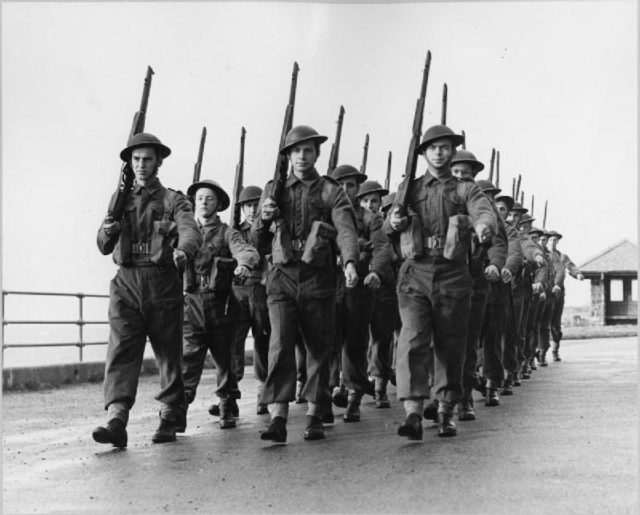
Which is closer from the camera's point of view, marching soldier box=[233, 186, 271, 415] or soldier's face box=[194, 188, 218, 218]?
soldier's face box=[194, 188, 218, 218]

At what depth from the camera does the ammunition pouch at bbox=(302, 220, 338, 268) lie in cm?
675

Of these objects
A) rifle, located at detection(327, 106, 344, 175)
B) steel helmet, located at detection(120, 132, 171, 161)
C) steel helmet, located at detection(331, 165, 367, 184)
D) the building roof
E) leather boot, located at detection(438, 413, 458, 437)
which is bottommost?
leather boot, located at detection(438, 413, 458, 437)

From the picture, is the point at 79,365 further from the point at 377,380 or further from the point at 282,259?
the point at 282,259

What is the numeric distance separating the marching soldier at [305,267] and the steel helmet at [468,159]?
74.5 inches

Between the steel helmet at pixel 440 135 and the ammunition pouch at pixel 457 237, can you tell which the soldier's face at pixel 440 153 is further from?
the ammunition pouch at pixel 457 237

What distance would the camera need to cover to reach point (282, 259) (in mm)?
6828

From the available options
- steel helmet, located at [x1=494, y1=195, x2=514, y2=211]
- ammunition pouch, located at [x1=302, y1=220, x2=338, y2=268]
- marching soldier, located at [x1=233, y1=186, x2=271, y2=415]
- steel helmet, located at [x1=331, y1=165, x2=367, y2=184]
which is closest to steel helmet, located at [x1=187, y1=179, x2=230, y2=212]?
marching soldier, located at [x1=233, y1=186, x2=271, y2=415]

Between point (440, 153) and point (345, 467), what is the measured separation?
2.64m

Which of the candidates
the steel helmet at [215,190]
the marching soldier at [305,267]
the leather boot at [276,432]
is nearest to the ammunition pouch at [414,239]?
the marching soldier at [305,267]

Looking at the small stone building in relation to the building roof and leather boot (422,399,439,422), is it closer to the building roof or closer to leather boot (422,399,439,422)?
the building roof

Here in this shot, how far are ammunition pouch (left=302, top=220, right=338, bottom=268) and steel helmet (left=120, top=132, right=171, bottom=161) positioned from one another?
130cm

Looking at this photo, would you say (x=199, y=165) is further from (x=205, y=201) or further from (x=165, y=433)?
(x=165, y=433)

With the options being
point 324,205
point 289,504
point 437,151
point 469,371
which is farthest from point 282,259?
point 289,504

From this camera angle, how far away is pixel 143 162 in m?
6.86
